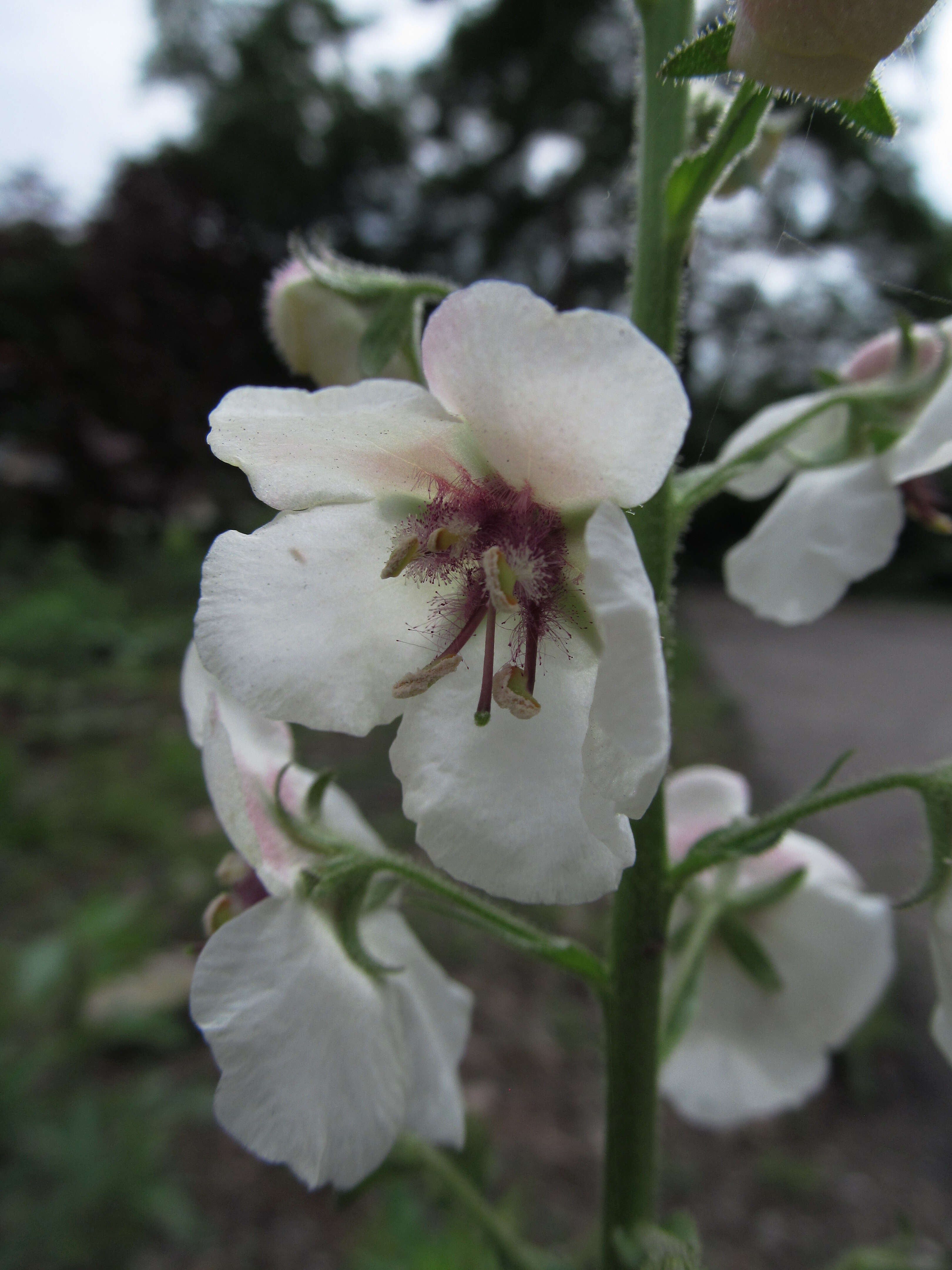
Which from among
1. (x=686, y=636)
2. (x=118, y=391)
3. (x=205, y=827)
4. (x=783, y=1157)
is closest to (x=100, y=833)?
(x=205, y=827)

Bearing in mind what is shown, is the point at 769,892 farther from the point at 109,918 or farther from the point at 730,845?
the point at 109,918

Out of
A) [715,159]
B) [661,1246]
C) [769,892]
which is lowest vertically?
[661,1246]

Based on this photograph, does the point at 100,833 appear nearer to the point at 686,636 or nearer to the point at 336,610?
the point at 336,610

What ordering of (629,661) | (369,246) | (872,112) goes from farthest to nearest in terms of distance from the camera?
(369,246)
(872,112)
(629,661)

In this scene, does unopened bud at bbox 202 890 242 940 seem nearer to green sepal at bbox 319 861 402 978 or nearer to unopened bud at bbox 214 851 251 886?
unopened bud at bbox 214 851 251 886

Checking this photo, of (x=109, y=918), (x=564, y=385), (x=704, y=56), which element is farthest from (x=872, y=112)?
(x=109, y=918)

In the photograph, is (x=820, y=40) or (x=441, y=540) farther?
(x=441, y=540)
